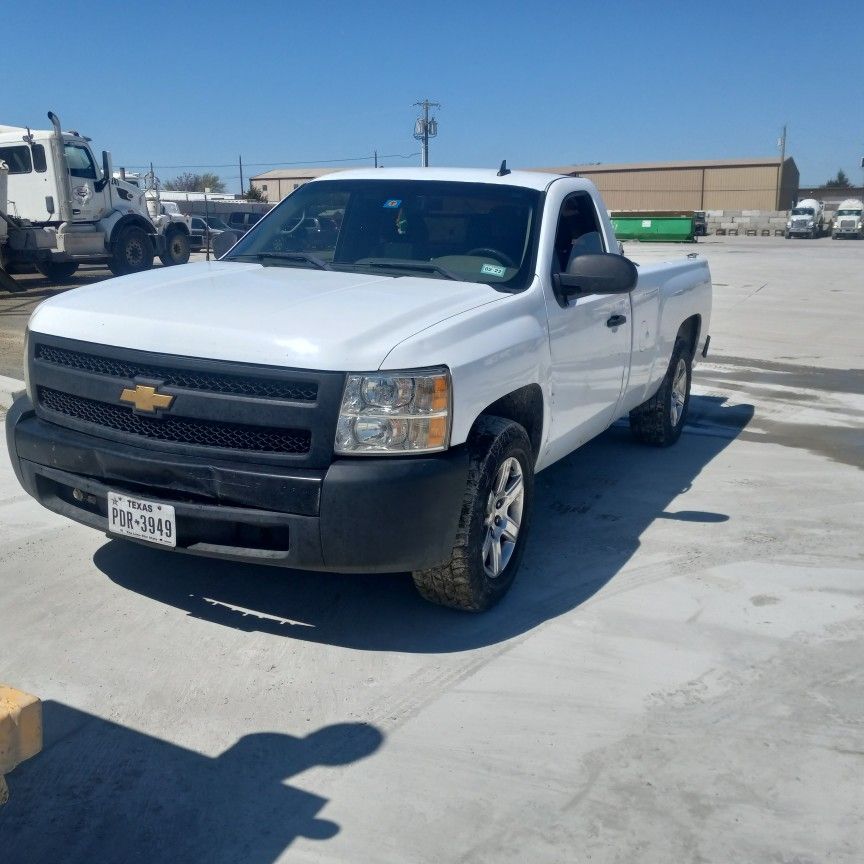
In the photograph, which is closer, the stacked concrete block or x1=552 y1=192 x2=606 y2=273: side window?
x1=552 y1=192 x2=606 y2=273: side window

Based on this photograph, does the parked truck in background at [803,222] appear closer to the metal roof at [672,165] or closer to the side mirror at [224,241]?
the metal roof at [672,165]

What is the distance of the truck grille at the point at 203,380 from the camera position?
3.55 metres

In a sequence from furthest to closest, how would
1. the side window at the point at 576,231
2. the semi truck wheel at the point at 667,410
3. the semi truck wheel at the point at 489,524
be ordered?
the semi truck wheel at the point at 667,410 < the side window at the point at 576,231 < the semi truck wheel at the point at 489,524

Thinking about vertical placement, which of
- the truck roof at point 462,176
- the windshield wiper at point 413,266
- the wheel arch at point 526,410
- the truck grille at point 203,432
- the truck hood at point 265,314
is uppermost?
the truck roof at point 462,176

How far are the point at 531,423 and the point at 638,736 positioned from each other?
166 cm

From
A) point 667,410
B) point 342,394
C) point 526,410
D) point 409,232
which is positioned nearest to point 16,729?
point 342,394

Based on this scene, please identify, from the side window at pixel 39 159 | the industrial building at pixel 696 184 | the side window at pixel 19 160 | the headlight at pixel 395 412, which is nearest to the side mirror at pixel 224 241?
the headlight at pixel 395 412

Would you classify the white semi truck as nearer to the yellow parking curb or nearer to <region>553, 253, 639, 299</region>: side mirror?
<region>553, 253, 639, 299</region>: side mirror

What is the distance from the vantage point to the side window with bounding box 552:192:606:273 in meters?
5.11

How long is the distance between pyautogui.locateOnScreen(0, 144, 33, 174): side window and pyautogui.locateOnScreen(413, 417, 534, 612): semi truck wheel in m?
17.6

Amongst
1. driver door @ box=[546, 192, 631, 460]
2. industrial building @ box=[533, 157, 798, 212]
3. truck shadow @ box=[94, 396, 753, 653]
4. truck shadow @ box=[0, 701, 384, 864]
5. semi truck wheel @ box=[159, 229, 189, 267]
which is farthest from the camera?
industrial building @ box=[533, 157, 798, 212]

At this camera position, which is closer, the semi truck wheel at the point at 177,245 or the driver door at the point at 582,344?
the driver door at the point at 582,344

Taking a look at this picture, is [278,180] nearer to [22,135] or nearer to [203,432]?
[22,135]

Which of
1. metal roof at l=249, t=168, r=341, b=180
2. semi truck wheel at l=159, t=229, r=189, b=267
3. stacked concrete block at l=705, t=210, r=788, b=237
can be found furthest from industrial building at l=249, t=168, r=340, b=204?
semi truck wheel at l=159, t=229, r=189, b=267
